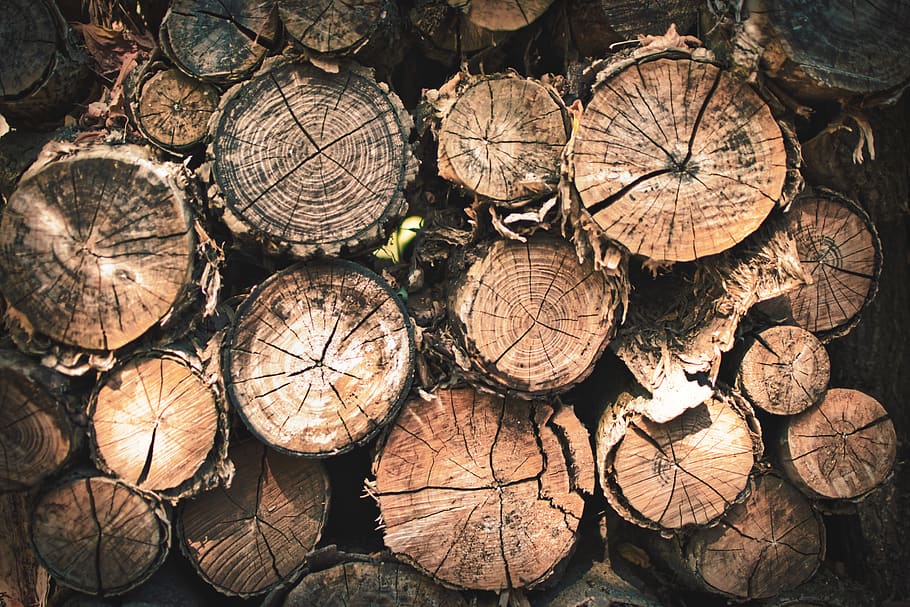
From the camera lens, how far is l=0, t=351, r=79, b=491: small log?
226 centimetres

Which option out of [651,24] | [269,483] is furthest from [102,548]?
[651,24]

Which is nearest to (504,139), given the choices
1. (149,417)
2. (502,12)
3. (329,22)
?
(502,12)

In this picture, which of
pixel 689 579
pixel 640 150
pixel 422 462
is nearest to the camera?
pixel 640 150

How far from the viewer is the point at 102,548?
7.73 feet

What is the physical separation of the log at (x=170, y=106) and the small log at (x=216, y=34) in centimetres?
8

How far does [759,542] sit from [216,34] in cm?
302

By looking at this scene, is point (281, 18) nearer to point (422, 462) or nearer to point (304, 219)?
point (304, 219)

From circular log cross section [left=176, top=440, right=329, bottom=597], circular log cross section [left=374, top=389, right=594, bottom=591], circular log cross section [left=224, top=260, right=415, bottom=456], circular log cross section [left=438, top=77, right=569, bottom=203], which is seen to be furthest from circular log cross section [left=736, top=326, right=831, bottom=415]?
circular log cross section [left=176, top=440, right=329, bottom=597]

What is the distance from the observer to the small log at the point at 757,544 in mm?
2711

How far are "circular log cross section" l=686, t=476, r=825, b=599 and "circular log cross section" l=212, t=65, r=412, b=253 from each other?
6.19ft

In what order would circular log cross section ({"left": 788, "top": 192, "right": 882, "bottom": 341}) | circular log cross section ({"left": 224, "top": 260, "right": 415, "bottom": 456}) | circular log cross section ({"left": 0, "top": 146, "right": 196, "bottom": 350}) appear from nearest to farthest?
circular log cross section ({"left": 0, "top": 146, "right": 196, "bottom": 350}), circular log cross section ({"left": 224, "top": 260, "right": 415, "bottom": 456}), circular log cross section ({"left": 788, "top": 192, "right": 882, "bottom": 341})

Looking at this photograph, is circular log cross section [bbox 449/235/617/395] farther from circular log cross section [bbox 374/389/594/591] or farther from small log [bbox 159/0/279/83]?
small log [bbox 159/0/279/83]

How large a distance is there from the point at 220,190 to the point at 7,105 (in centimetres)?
112

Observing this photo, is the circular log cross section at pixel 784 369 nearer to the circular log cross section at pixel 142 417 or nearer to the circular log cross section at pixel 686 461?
the circular log cross section at pixel 686 461
